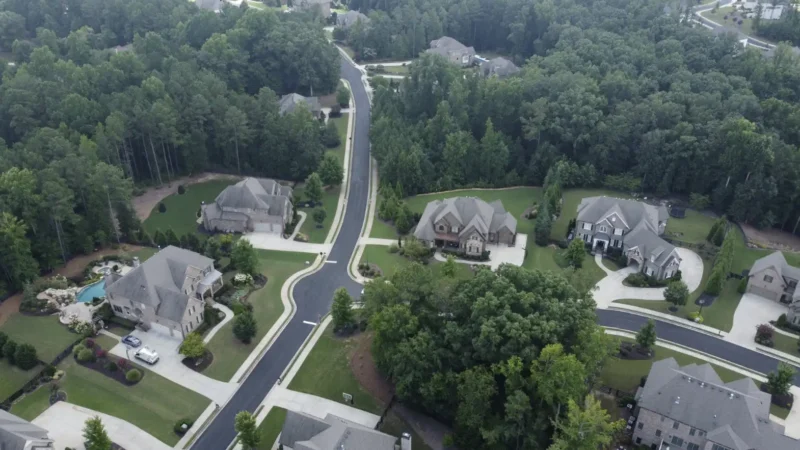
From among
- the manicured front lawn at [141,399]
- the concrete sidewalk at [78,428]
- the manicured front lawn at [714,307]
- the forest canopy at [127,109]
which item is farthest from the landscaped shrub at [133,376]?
the manicured front lawn at [714,307]

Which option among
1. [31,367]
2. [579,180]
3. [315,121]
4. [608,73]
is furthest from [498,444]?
[608,73]

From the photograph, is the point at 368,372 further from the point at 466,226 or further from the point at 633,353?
the point at 633,353

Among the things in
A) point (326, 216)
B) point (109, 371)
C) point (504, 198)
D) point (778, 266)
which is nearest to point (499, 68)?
point (504, 198)

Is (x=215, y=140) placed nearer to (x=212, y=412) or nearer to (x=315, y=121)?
(x=315, y=121)

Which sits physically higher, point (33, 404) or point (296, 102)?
point (296, 102)

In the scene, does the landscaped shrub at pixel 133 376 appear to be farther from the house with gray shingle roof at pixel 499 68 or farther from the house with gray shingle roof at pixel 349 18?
the house with gray shingle roof at pixel 349 18
